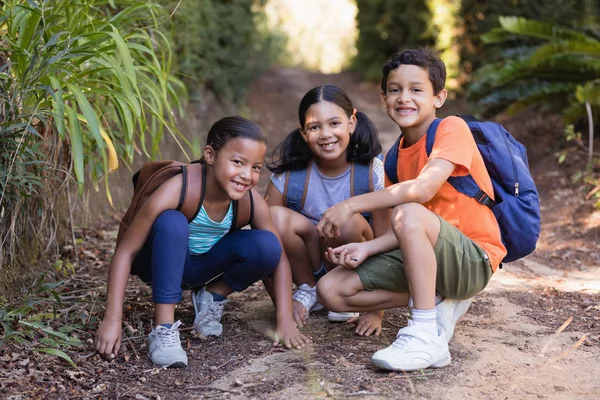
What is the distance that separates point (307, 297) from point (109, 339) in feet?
2.91

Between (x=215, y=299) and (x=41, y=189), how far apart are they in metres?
0.89

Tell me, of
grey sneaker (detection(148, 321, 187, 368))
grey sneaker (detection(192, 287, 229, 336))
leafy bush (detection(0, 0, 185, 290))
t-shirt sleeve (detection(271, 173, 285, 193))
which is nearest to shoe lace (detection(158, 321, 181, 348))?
grey sneaker (detection(148, 321, 187, 368))

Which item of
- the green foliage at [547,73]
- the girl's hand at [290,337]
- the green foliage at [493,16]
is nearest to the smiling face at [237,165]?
the girl's hand at [290,337]

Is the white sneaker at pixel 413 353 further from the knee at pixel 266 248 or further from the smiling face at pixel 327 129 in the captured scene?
the smiling face at pixel 327 129

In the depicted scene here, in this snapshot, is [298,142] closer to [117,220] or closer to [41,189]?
[41,189]

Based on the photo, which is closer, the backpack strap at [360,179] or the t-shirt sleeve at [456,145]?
the t-shirt sleeve at [456,145]

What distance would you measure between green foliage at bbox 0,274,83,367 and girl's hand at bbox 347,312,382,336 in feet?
3.48

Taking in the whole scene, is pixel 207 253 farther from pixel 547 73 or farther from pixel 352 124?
pixel 547 73

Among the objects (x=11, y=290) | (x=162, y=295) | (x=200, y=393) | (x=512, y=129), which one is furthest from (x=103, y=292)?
(x=512, y=129)

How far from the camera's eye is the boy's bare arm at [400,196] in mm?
2393

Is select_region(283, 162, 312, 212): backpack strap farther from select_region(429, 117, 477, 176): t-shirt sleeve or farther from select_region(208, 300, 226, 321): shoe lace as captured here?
select_region(429, 117, 477, 176): t-shirt sleeve

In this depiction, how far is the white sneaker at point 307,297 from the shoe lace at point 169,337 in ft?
2.12

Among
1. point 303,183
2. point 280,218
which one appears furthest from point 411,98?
point 280,218

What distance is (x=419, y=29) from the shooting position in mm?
11750
